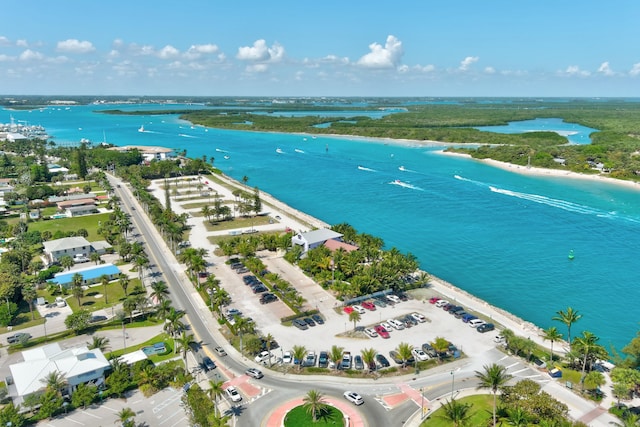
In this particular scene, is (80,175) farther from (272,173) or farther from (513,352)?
(513,352)

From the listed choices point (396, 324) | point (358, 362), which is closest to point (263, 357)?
point (358, 362)

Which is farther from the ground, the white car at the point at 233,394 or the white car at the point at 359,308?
the white car at the point at 233,394

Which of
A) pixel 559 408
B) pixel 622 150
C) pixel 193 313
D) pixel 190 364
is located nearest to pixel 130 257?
pixel 193 313

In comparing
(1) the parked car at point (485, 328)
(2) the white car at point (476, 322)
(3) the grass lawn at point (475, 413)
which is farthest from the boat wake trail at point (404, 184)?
(3) the grass lawn at point (475, 413)

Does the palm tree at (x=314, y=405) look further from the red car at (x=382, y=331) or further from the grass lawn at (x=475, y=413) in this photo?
the red car at (x=382, y=331)

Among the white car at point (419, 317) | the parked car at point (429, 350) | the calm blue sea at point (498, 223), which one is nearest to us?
the parked car at point (429, 350)

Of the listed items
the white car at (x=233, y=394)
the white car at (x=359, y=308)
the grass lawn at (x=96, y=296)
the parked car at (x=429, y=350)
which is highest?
the white car at (x=233, y=394)
